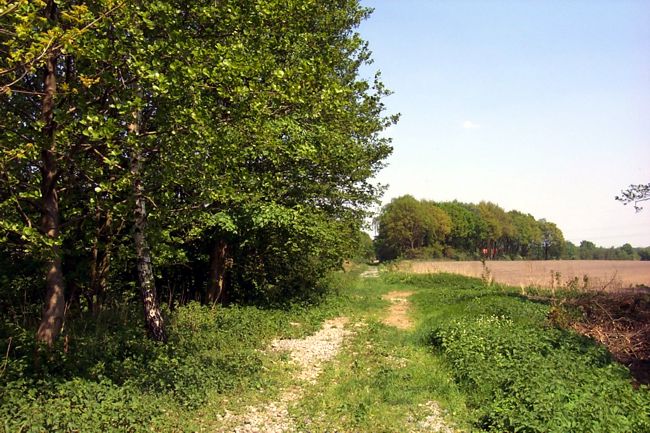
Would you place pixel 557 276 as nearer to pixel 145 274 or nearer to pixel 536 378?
pixel 536 378

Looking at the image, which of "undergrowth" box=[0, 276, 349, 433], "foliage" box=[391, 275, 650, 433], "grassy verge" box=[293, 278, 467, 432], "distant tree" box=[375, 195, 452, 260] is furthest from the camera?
"distant tree" box=[375, 195, 452, 260]

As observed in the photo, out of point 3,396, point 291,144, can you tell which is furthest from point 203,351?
point 291,144

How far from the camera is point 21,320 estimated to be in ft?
33.2

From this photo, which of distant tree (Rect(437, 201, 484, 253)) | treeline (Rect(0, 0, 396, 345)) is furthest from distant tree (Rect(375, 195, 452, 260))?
treeline (Rect(0, 0, 396, 345))

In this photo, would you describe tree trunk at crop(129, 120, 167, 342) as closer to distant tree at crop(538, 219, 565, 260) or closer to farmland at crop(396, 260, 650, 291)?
farmland at crop(396, 260, 650, 291)

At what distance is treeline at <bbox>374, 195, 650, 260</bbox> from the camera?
8488 cm

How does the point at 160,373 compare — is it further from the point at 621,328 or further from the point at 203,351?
the point at 621,328

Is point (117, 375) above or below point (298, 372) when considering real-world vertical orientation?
above

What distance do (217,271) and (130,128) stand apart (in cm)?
847

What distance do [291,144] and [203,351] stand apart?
545cm

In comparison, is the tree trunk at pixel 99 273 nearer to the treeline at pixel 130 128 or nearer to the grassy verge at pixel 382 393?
the treeline at pixel 130 128

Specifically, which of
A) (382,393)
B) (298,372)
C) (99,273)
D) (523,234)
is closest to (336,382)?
(298,372)

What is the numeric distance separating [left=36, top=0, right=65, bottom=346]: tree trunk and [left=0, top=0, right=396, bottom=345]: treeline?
0.02 meters

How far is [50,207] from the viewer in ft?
24.1
